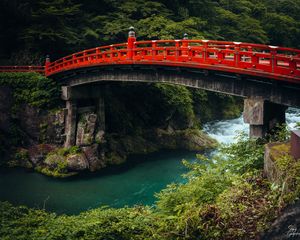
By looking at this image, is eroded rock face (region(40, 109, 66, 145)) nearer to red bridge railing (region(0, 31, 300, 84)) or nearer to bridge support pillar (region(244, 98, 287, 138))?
red bridge railing (region(0, 31, 300, 84))

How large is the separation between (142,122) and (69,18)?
34.9ft

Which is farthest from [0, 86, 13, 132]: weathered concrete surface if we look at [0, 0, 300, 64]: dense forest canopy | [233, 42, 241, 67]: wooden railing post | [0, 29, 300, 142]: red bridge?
[233, 42, 241, 67]: wooden railing post

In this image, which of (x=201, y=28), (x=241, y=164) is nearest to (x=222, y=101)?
(x=201, y=28)

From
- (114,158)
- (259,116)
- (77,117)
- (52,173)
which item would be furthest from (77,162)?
(259,116)

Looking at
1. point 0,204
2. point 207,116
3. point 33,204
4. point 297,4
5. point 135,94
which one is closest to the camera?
point 0,204

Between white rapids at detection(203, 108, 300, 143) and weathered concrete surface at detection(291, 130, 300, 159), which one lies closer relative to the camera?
weathered concrete surface at detection(291, 130, 300, 159)

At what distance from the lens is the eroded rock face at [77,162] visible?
22.3 meters

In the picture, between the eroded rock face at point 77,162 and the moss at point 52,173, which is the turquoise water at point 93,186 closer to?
the moss at point 52,173

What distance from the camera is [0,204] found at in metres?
12.1

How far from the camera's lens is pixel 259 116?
42.2ft

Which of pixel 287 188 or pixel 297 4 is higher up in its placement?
pixel 297 4

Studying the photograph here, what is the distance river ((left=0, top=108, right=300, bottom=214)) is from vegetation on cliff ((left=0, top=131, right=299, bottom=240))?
657 centimetres

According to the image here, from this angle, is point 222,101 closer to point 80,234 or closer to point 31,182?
point 31,182

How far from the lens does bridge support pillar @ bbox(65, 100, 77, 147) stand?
24.0m
